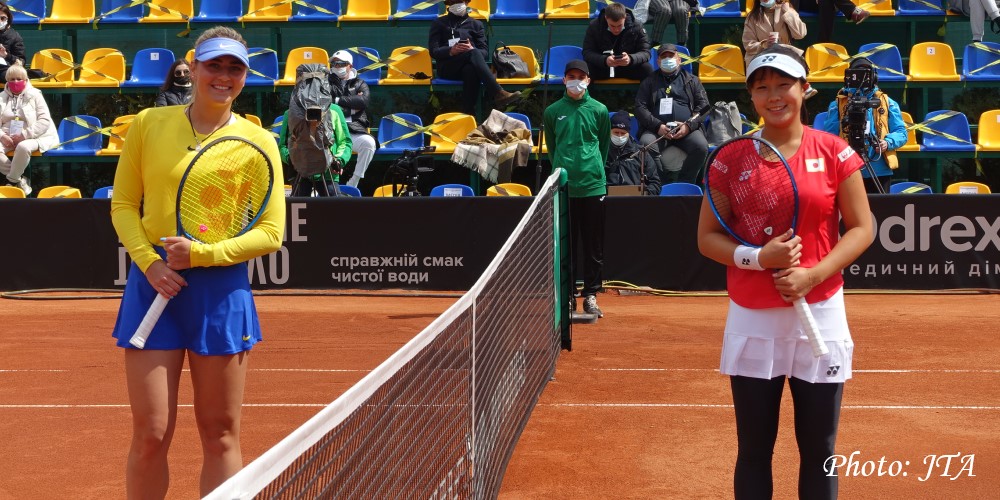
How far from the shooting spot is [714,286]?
1257 cm

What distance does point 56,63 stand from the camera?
16.6m

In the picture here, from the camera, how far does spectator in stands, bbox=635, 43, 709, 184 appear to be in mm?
13789

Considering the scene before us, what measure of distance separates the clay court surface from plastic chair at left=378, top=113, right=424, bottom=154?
158 inches

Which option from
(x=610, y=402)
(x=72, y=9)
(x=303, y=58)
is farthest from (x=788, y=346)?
(x=72, y=9)

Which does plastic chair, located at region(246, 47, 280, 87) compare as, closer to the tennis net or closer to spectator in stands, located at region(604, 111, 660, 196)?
spectator in stands, located at region(604, 111, 660, 196)

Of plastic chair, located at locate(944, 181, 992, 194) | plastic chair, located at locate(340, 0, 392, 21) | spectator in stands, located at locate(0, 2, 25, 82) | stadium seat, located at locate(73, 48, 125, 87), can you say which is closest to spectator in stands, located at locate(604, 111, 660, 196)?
plastic chair, located at locate(944, 181, 992, 194)

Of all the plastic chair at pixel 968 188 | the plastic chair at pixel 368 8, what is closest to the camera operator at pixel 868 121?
the plastic chair at pixel 968 188

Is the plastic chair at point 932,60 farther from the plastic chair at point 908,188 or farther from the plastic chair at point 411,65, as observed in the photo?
the plastic chair at point 411,65

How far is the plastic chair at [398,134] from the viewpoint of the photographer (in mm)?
15195

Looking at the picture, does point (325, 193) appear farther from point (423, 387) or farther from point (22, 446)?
point (423, 387)

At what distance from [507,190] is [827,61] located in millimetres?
4854

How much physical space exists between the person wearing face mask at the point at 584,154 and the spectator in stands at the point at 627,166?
3.17 m

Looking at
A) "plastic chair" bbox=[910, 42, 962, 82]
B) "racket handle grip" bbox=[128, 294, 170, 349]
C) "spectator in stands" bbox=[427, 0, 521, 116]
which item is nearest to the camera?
"racket handle grip" bbox=[128, 294, 170, 349]

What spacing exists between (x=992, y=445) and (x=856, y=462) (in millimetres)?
817
